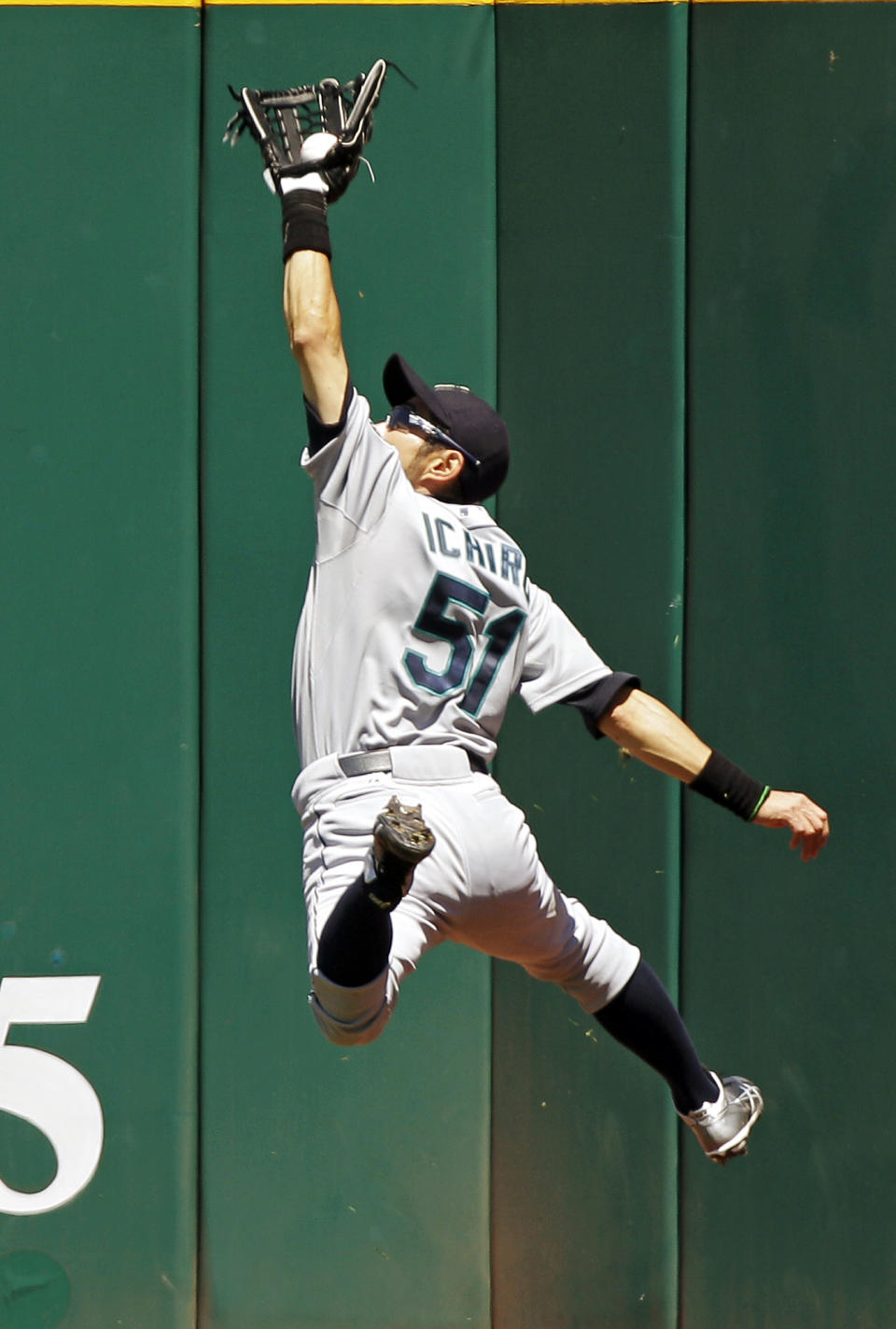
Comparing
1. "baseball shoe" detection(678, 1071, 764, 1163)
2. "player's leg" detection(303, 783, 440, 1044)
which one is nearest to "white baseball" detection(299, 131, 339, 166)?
"player's leg" detection(303, 783, 440, 1044)

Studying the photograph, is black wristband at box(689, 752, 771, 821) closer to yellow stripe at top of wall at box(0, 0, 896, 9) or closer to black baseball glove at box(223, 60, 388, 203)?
black baseball glove at box(223, 60, 388, 203)

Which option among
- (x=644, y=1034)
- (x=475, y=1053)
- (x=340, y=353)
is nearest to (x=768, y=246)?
(x=340, y=353)

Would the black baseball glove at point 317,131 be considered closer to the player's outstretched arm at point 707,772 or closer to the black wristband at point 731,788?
the player's outstretched arm at point 707,772

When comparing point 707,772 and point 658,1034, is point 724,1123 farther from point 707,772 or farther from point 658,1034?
point 707,772

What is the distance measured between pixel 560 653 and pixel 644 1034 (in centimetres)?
75

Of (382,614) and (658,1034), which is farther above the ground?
(382,614)

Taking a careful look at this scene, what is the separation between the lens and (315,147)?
9.50 ft

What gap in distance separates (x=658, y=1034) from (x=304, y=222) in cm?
164

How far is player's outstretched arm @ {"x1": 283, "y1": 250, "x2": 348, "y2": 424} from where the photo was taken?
9.00ft

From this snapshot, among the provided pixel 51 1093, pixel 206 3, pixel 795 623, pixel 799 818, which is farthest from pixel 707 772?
pixel 206 3

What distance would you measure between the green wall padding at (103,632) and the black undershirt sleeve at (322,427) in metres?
1.16

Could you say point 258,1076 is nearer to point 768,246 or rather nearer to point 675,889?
point 675,889

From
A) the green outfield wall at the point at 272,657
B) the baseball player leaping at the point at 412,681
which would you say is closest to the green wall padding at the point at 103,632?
the green outfield wall at the point at 272,657

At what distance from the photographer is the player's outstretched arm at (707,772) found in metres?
3.08
